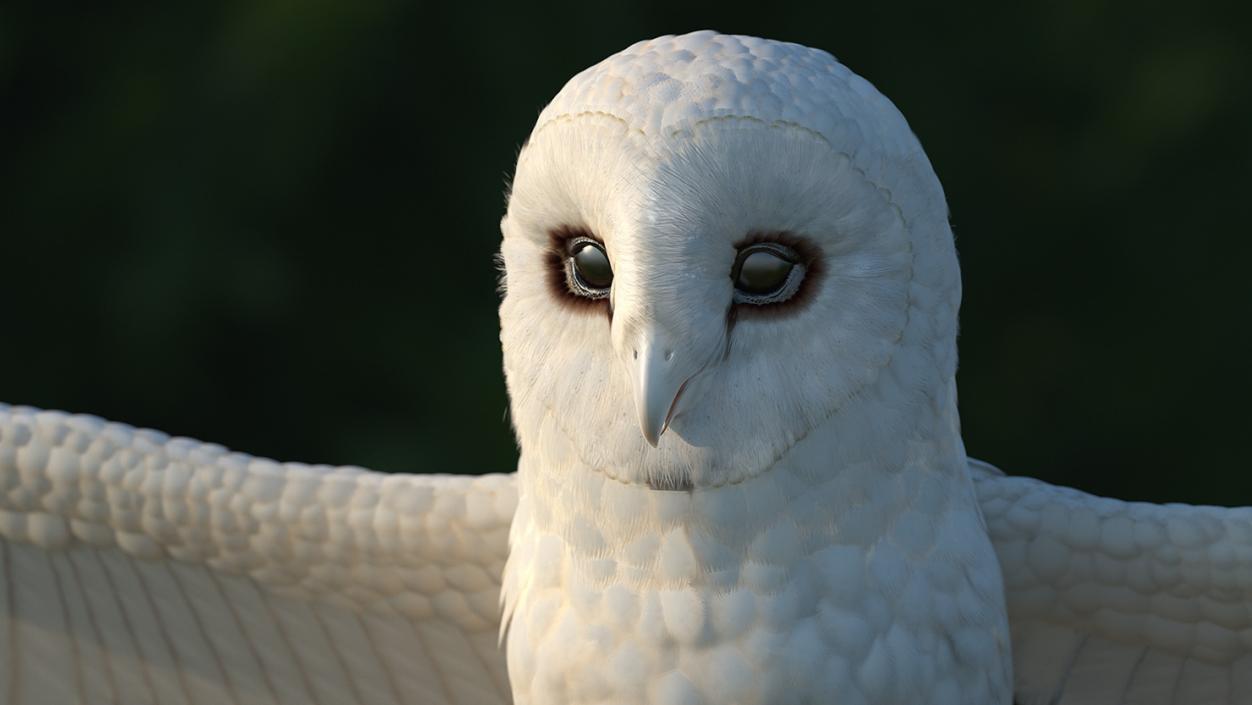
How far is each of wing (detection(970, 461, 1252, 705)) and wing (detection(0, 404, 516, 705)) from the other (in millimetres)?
393

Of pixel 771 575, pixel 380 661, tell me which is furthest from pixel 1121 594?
pixel 380 661

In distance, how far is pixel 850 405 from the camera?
838mm

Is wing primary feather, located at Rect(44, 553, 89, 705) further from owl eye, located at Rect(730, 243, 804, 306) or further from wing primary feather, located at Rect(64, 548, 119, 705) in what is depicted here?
owl eye, located at Rect(730, 243, 804, 306)

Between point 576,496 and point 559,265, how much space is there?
158 millimetres

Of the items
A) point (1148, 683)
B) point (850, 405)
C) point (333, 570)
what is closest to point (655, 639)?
point (850, 405)

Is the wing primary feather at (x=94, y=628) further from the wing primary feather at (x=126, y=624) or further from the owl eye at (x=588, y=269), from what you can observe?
the owl eye at (x=588, y=269)

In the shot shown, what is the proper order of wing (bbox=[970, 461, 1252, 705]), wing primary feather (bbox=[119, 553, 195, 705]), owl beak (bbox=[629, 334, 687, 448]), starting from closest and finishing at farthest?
owl beak (bbox=[629, 334, 687, 448]) < wing (bbox=[970, 461, 1252, 705]) < wing primary feather (bbox=[119, 553, 195, 705])

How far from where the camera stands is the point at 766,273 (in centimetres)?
77

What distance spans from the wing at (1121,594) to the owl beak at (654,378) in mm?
397

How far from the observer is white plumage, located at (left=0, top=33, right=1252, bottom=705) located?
78 centimetres

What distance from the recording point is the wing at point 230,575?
1.10m

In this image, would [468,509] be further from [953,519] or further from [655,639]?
[953,519]

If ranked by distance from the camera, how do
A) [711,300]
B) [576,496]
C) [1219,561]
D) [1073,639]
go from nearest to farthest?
1. [711,300]
2. [576,496]
3. [1219,561]
4. [1073,639]

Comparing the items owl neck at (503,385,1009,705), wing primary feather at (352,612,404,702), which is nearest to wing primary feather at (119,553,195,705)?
wing primary feather at (352,612,404,702)
